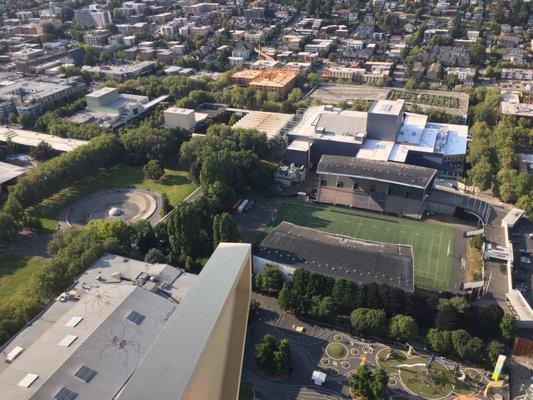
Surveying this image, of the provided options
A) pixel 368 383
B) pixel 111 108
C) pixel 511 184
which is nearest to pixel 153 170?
pixel 111 108

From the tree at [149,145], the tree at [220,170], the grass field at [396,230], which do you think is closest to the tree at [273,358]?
the grass field at [396,230]

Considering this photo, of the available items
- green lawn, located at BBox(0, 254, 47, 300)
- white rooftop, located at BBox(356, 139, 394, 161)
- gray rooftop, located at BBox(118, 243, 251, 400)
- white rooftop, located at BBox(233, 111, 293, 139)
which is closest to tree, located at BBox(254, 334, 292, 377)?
gray rooftop, located at BBox(118, 243, 251, 400)

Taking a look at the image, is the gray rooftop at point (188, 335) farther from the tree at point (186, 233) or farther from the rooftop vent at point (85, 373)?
the tree at point (186, 233)

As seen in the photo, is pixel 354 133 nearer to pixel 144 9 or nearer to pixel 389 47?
pixel 389 47

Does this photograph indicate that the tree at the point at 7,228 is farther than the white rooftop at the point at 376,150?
No

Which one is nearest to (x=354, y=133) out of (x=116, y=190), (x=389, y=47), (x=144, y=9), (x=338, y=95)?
(x=338, y=95)

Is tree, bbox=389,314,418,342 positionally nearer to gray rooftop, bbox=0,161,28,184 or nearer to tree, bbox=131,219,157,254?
tree, bbox=131,219,157,254
